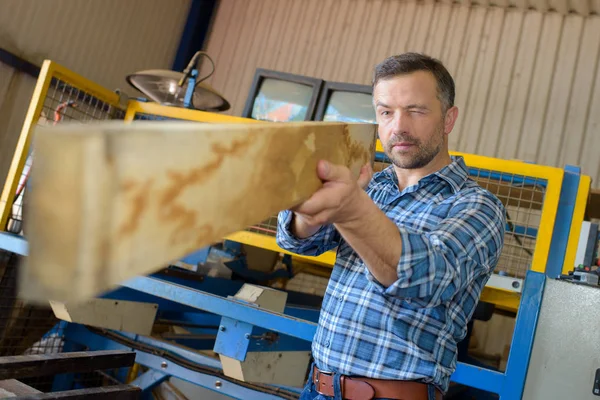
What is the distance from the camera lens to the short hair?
1.15 metres

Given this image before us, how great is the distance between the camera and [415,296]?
835 millimetres

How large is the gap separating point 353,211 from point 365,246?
0.08 m

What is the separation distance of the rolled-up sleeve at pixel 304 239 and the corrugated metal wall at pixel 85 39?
150 inches

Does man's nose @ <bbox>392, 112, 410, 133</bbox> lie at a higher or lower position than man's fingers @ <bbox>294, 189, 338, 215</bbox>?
higher

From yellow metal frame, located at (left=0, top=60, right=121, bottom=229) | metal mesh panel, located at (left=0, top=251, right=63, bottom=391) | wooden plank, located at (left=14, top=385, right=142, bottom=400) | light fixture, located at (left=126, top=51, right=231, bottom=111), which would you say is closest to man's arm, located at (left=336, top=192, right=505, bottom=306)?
wooden plank, located at (left=14, top=385, right=142, bottom=400)

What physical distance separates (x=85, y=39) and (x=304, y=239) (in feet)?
14.3

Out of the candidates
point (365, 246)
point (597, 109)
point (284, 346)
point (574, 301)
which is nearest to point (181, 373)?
point (284, 346)

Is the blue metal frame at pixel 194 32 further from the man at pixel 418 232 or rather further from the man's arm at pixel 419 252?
the man's arm at pixel 419 252

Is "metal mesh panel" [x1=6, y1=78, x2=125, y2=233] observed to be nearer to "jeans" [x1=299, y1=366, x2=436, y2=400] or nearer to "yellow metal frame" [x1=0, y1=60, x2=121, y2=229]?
"yellow metal frame" [x1=0, y1=60, x2=121, y2=229]

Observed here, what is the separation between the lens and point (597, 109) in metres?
4.45

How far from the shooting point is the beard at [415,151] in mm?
1150

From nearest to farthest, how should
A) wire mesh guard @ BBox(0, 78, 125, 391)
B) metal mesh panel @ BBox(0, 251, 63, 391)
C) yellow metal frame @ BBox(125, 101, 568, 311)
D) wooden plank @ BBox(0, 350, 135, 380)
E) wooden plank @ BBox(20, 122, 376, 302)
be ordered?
wooden plank @ BBox(20, 122, 376, 302) → wooden plank @ BBox(0, 350, 135, 380) → yellow metal frame @ BBox(125, 101, 568, 311) → wire mesh guard @ BBox(0, 78, 125, 391) → metal mesh panel @ BBox(0, 251, 63, 391)

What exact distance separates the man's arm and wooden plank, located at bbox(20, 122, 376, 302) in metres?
0.22

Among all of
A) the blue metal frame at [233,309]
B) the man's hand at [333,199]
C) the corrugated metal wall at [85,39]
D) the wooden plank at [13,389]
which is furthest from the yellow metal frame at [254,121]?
the corrugated metal wall at [85,39]
